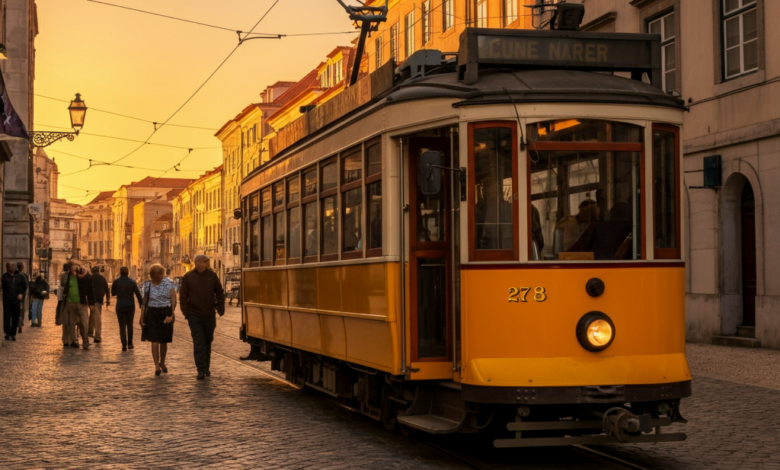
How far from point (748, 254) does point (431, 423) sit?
1372 cm

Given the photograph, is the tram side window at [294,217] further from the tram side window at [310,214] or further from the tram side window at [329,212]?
the tram side window at [329,212]

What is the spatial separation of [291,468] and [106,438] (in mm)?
2394

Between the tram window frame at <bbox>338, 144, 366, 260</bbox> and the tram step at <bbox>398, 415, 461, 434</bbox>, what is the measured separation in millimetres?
1628

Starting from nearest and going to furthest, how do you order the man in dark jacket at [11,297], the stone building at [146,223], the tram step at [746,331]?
the tram step at [746,331] < the man in dark jacket at [11,297] < the stone building at [146,223]

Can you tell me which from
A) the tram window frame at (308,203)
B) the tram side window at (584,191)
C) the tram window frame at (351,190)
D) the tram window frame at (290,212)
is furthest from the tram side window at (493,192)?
the tram window frame at (290,212)

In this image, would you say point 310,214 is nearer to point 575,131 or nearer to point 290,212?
point 290,212

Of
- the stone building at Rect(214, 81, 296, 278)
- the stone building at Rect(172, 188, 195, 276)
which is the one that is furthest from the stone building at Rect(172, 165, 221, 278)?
the stone building at Rect(214, 81, 296, 278)

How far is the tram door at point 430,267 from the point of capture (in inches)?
351

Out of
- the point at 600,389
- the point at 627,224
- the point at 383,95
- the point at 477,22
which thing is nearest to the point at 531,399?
the point at 600,389

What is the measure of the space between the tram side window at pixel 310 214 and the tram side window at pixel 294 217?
0.27m

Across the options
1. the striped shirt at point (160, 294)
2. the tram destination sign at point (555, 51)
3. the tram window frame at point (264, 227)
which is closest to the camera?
the tram destination sign at point (555, 51)

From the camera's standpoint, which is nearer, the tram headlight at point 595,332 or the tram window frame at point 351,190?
Answer: the tram headlight at point 595,332

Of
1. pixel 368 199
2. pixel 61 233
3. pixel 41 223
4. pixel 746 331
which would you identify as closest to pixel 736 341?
pixel 746 331

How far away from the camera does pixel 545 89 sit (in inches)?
327
